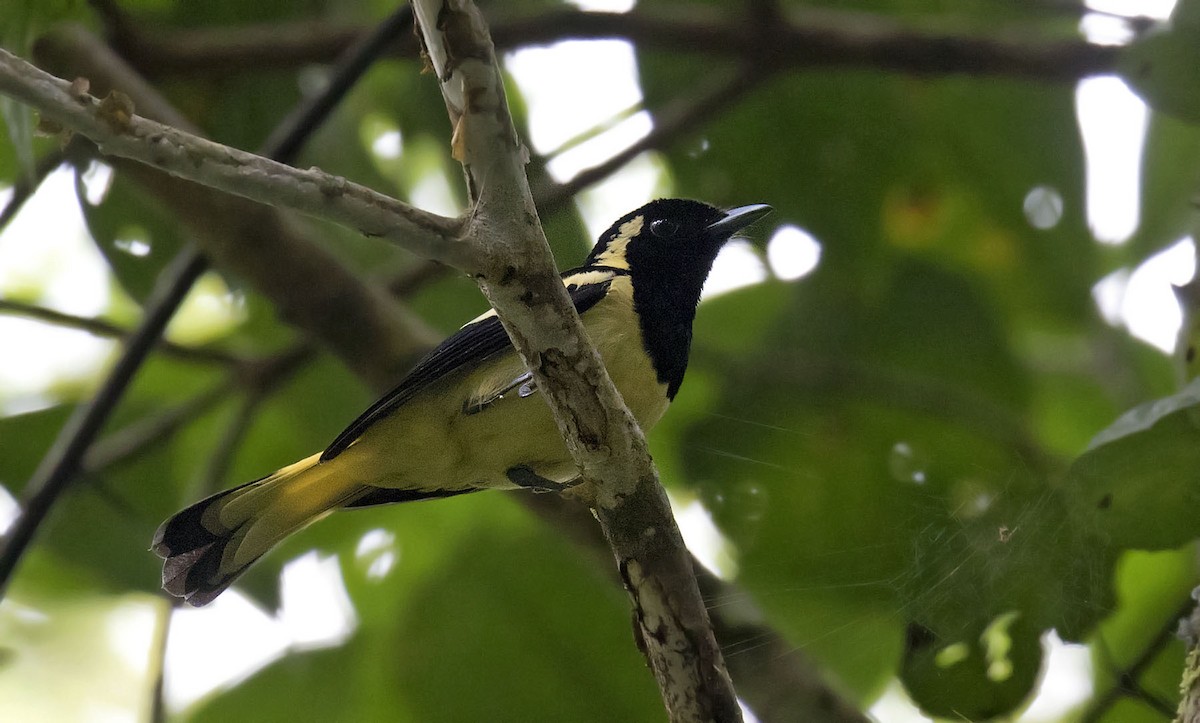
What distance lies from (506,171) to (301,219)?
2.41 m

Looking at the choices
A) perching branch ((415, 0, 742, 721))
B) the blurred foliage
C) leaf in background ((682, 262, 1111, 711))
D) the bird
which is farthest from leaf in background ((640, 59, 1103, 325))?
perching branch ((415, 0, 742, 721))

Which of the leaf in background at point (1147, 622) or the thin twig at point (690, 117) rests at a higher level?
the thin twig at point (690, 117)

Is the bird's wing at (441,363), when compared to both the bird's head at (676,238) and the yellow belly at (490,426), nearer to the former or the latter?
the yellow belly at (490,426)

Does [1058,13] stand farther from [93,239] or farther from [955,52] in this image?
[93,239]

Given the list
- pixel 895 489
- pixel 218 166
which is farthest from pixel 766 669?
pixel 218 166

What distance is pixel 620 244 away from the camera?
3.31 m

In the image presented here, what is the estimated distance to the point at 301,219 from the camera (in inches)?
156

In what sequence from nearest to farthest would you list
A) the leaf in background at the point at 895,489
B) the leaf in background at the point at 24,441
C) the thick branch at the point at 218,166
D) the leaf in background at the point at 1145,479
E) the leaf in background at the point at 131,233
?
the thick branch at the point at 218,166
the leaf in background at the point at 1145,479
the leaf in background at the point at 895,489
the leaf in background at the point at 24,441
the leaf in background at the point at 131,233

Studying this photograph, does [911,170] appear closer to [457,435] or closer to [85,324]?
[457,435]

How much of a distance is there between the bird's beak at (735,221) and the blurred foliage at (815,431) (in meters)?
0.24

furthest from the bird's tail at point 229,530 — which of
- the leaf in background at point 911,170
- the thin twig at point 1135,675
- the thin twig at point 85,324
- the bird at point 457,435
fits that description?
the thin twig at point 1135,675

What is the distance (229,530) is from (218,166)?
1.50 metres

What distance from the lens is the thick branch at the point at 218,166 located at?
1521 mm

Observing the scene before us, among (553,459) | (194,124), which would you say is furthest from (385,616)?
(194,124)
